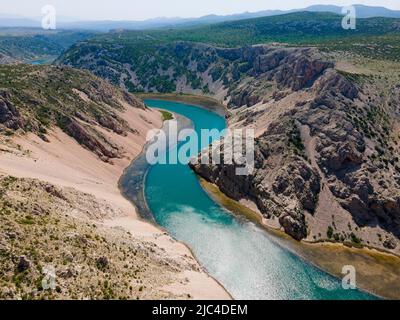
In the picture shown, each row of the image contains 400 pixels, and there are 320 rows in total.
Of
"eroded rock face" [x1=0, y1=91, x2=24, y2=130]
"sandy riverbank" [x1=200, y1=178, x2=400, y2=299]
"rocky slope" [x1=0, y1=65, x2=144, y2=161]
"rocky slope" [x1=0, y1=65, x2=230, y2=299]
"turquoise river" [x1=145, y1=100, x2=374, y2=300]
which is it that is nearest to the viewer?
"rocky slope" [x1=0, y1=65, x2=230, y2=299]

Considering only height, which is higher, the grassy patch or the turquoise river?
the grassy patch

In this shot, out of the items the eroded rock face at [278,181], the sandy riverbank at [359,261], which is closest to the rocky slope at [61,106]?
the eroded rock face at [278,181]

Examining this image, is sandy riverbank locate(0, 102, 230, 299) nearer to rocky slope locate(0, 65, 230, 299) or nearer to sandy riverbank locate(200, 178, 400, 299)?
rocky slope locate(0, 65, 230, 299)

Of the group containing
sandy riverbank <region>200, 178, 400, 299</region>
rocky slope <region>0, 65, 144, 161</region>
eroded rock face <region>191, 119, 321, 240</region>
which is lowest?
sandy riverbank <region>200, 178, 400, 299</region>

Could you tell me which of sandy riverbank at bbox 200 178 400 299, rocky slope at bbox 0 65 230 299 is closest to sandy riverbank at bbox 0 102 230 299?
rocky slope at bbox 0 65 230 299

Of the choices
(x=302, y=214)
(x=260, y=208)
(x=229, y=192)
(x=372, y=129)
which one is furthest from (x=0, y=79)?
(x=372, y=129)

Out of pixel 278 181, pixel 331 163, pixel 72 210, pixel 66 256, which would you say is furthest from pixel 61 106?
pixel 66 256

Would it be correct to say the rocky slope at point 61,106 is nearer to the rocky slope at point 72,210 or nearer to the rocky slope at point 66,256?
the rocky slope at point 72,210
